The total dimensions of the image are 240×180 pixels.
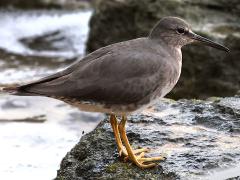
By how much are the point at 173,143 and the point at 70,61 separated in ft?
21.0

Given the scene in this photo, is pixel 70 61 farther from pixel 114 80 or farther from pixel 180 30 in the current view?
pixel 114 80

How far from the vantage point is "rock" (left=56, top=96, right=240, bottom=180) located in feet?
17.2

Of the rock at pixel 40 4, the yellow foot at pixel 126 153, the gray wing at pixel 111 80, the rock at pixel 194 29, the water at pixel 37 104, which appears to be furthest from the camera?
the rock at pixel 40 4

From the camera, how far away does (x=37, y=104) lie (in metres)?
9.70

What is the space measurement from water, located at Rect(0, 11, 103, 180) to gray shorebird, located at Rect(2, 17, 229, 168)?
7.42 feet

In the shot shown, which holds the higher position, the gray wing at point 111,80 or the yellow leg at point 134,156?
the gray wing at point 111,80

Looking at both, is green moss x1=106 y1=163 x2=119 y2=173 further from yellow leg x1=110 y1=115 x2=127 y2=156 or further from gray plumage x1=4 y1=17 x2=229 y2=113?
gray plumage x1=4 y1=17 x2=229 y2=113

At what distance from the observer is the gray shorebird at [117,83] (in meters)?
A: 5.22

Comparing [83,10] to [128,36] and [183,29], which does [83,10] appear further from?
[183,29]

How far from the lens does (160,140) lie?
5.80 meters

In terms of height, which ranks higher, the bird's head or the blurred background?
the bird's head

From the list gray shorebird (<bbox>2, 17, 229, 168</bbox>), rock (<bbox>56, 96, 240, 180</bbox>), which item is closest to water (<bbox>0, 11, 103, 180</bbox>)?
rock (<bbox>56, 96, 240, 180</bbox>)

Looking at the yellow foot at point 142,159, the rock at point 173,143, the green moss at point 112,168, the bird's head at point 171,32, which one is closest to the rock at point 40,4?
the rock at point 173,143

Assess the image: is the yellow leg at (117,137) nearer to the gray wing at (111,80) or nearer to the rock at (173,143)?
the rock at (173,143)
